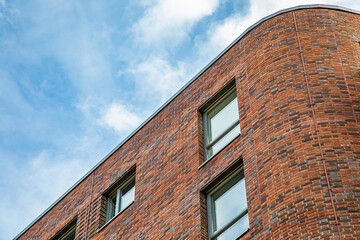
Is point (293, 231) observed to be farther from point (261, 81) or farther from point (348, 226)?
point (261, 81)

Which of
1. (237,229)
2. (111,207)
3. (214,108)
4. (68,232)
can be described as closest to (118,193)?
(111,207)

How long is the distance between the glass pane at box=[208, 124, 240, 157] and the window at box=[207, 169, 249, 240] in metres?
1.56

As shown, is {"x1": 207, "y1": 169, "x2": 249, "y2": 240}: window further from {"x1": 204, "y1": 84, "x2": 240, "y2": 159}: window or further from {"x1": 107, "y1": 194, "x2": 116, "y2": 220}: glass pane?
{"x1": 107, "y1": 194, "x2": 116, "y2": 220}: glass pane

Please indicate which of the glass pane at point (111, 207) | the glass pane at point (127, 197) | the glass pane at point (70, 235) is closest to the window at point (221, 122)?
the glass pane at point (127, 197)

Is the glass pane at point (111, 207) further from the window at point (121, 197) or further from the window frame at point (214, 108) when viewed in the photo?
the window frame at point (214, 108)

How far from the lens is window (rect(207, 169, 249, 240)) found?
1933 cm

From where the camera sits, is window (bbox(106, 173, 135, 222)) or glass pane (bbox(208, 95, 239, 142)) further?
window (bbox(106, 173, 135, 222))

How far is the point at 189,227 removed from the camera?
2047 cm

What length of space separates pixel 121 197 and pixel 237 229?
731 centimetres

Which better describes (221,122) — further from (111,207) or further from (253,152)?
(111,207)

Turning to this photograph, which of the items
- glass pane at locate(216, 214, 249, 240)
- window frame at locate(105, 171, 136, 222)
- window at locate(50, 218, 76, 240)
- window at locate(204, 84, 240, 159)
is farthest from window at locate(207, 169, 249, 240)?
window at locate(50, 218, 76, 240)

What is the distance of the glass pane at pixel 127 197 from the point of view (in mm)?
24869

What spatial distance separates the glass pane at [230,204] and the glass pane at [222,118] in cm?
257

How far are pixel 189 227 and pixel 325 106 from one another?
5.01 m
